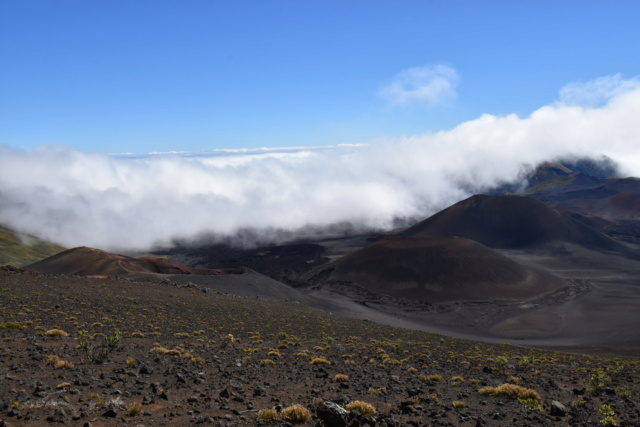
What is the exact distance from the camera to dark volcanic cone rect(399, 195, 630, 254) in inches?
4360

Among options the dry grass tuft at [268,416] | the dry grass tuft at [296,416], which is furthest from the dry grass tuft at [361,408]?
the dry grass tuft at [268,416]

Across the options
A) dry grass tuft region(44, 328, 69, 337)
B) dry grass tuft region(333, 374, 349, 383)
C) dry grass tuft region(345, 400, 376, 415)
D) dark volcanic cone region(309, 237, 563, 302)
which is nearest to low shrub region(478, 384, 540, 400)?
dry grass tuft region(333, 374, 349, 383)

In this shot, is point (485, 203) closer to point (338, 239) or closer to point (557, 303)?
point (338, 239)

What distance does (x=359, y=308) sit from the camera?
59188 mm

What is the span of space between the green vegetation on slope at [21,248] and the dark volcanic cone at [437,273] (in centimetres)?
7830

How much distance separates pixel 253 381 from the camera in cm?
1176

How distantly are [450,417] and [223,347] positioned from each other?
9959 millimetres

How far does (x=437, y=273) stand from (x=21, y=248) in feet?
384

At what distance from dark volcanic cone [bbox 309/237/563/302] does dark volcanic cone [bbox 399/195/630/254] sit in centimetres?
3508

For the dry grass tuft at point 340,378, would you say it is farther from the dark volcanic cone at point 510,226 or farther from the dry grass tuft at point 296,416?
the dark volcanic cone at point 510,226

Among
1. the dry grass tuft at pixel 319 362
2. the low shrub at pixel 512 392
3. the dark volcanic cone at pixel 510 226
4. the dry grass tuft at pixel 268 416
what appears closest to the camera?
the dry grass tuft at pixel 268 416

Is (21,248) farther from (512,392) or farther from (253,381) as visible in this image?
(512,392)

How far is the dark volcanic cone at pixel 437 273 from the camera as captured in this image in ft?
229

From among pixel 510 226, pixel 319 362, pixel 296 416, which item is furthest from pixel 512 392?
pixel 510 226
